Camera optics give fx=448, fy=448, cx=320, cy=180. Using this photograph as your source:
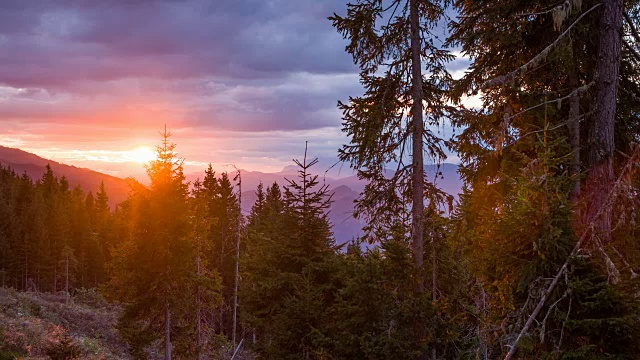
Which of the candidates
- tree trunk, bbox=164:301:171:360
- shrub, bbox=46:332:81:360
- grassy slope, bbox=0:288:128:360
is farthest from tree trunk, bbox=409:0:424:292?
grassy slope, bbox=0:288:128:360

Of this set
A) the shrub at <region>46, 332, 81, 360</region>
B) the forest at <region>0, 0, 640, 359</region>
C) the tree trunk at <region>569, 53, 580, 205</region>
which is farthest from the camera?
the shrub at <region>46, 332, 81, 360</region>

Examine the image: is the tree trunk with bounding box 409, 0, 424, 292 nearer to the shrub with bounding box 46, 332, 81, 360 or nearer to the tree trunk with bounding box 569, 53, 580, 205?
the tree trunk with bounding box 569, 53, 580, 205

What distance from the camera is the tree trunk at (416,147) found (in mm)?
13953

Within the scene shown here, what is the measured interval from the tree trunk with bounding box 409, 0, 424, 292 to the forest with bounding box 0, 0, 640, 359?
0.04 meters

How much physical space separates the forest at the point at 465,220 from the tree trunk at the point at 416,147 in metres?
0.04

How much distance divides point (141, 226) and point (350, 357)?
12.9 meters

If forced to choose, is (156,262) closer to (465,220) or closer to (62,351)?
(62,351)

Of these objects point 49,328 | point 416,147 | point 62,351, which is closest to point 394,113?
point 416,147

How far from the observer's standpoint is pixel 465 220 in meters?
11.5

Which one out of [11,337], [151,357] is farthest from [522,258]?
[151,357]

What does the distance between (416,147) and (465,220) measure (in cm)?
Result: 349

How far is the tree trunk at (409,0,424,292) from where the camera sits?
13953 mm

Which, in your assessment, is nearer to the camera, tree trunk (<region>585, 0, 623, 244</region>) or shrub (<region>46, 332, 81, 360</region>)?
tree trunk (<region>585, 0, 623, 244</region>)

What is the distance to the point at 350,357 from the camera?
1330 cm
